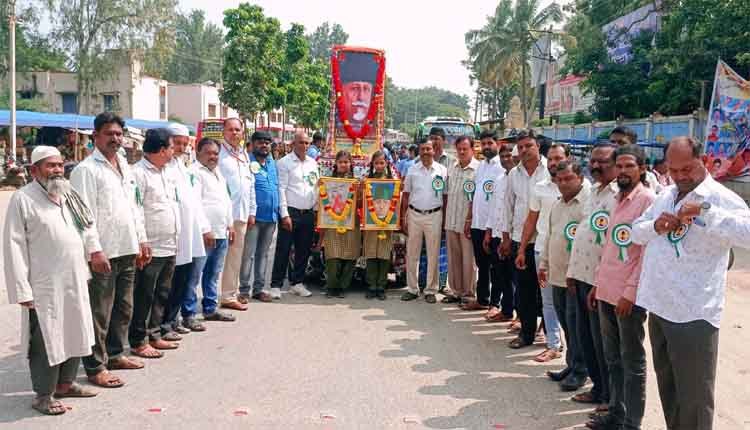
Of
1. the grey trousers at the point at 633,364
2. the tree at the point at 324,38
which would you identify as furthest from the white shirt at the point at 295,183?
the tree at the point at 324,38

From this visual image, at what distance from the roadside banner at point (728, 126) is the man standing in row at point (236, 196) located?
1267cm

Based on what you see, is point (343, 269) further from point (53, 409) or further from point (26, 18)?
point (26, 18)

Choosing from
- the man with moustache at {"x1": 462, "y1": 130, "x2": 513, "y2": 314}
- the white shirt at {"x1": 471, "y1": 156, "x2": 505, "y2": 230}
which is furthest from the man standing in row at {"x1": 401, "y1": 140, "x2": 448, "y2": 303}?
the white shirt at {"x1": 471, "y1": 156, "x2": 505, "y2": 230}

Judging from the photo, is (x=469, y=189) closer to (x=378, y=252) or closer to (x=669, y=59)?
(x=378, y=252)

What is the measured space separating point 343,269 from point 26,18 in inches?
1253

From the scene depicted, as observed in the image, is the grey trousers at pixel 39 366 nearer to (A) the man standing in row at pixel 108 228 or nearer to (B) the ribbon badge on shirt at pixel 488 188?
(A) the man standing in row at pixel 108 228

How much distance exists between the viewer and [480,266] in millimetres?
7777

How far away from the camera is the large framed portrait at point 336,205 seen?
8.39 m

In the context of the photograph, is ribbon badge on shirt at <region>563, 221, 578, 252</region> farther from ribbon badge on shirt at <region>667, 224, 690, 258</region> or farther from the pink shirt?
ribbon badge on shirt at <region>667, 224, 690, 258</region>

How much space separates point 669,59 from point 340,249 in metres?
17.2

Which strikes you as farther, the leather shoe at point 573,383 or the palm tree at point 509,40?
the palm tree at point 509,40

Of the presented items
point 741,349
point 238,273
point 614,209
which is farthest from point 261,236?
point 741,349

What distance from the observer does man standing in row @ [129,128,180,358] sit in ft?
18.6

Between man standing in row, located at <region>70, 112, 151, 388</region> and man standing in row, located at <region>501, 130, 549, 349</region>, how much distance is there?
3450 mm
